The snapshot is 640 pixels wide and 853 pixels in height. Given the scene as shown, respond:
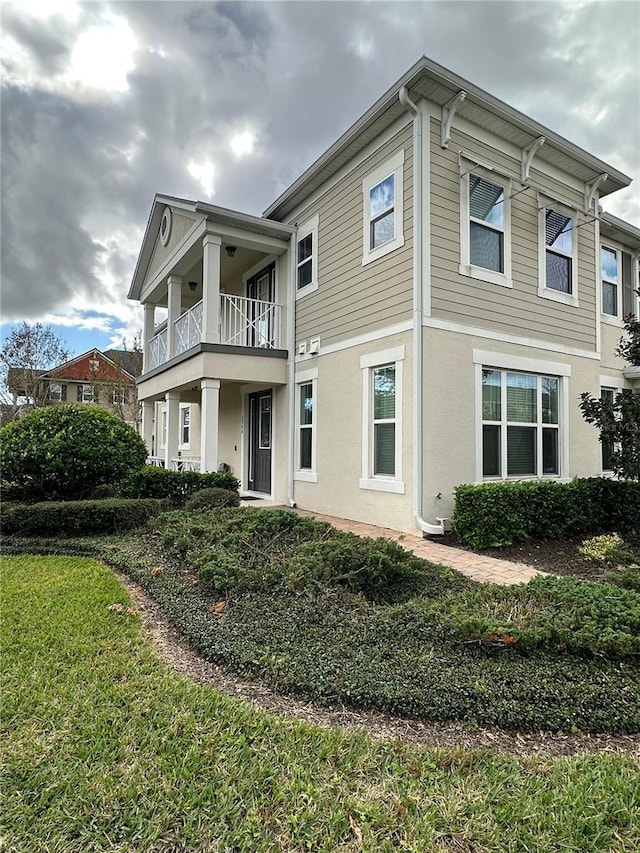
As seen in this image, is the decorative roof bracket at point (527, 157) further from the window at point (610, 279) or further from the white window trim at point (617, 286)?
the window at point (610, 279)

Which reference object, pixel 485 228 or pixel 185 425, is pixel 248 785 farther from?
pixel 185 425

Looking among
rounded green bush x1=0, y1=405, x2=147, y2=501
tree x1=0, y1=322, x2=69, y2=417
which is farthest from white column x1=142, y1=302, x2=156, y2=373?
tree x1=0, y1=322, x2=69, y2=417

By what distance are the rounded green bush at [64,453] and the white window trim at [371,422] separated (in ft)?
12.9

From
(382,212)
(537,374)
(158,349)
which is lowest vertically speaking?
(537,374)

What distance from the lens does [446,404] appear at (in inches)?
290

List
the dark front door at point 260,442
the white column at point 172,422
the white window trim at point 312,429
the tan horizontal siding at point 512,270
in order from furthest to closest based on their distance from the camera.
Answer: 1. the white column at point 172,422
2. the dark front door at point 260,442
3. the white window trim at point 312,429
4. the tan horizontal siding at point 512,270

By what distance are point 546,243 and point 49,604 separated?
9.82 metres

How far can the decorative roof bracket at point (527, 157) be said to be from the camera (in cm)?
828

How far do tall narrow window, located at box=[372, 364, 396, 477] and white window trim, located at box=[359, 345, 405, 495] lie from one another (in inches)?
2.9

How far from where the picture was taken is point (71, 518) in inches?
263

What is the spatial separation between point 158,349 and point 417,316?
383 inches

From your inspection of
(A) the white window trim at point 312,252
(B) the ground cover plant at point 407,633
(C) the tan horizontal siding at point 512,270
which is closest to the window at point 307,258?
(A) the white window trim at point 312,252

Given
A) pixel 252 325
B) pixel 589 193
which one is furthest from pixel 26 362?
pixel 589 193

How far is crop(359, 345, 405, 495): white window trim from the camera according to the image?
7.46m
